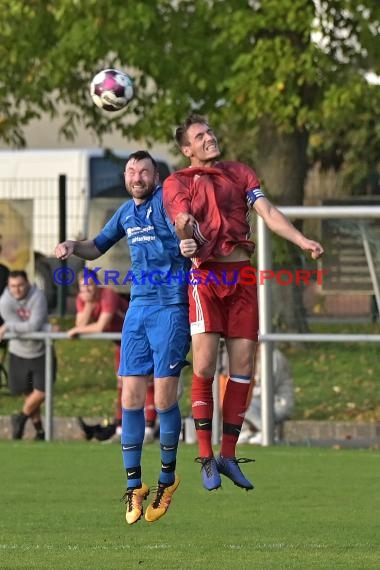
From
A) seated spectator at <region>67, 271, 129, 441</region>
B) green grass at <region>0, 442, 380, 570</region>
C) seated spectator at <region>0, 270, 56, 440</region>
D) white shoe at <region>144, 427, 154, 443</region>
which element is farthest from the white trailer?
green grass at <region>0, 442, 380, 570</region>

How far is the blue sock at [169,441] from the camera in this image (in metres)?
11.1

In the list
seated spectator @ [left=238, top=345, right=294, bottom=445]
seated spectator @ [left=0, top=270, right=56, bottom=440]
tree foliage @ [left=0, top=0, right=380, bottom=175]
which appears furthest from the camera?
tree foliage @ [left=0, top=0, right=380, bottom=175]

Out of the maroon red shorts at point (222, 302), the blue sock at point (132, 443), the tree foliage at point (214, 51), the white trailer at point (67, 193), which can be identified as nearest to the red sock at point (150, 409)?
the tree foliage at point (214, 51)

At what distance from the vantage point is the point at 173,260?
36.0 ft

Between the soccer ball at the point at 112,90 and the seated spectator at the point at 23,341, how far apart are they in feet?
22.3

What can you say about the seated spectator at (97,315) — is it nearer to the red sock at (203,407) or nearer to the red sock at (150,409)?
the red sock at (150,409)

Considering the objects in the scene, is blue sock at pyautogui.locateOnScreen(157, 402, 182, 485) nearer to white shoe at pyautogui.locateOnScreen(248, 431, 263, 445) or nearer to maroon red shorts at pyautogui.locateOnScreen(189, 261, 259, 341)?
maroon red shorts at pyautogui.locateOnScreen(189, 261, 259, 341)

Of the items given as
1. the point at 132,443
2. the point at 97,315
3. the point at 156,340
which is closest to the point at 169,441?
the point at 132,443

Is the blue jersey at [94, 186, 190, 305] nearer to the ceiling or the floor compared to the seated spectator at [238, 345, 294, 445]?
nearer to the ceiling

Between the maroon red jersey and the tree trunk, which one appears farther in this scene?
the tree trunk

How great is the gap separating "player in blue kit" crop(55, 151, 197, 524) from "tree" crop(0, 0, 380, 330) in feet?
33.6

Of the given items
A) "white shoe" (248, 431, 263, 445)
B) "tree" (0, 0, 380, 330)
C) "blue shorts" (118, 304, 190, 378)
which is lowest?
"white shoe" (248, 431, 263, 445)

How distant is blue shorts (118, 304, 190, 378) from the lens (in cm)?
1100

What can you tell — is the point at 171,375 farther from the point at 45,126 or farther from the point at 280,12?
the point at 45,126
